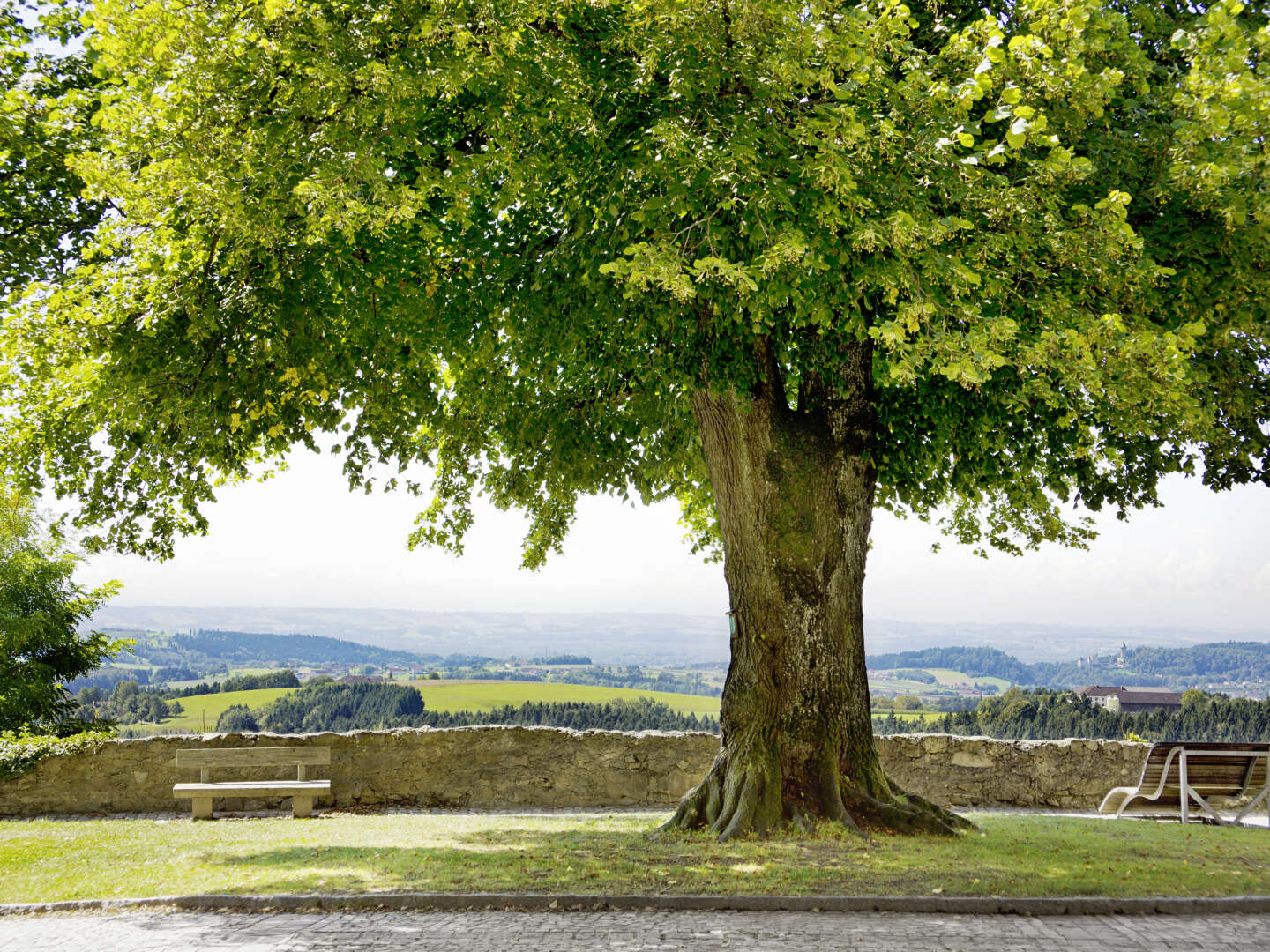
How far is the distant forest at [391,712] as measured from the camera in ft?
58.9

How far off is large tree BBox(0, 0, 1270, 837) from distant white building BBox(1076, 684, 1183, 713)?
24.2 ft

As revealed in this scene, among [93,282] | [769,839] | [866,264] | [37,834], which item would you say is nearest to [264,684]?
[37,834]

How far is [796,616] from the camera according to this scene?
947 centimetres

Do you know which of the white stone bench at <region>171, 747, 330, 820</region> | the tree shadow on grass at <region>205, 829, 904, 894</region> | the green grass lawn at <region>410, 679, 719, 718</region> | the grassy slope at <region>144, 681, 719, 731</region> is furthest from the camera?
the green grass lawn at <region>410, 679, 719, 718</region>

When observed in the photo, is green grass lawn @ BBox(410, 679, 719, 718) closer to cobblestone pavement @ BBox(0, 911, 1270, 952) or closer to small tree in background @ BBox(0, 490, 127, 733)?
small tree in background @ BBox(0, 490, 127, 733)

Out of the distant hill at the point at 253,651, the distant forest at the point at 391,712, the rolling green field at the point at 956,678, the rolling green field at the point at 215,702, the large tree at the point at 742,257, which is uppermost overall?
the large tree at the point at 742,257

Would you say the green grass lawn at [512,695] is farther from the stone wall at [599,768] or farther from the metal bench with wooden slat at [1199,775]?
the metal bench with wooden slat at [1199,775]

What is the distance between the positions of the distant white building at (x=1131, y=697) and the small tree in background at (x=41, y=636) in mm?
17385

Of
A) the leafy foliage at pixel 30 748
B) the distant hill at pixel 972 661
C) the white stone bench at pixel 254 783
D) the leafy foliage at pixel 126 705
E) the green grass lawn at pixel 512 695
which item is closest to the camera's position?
the white stone bench at pixel 254 783

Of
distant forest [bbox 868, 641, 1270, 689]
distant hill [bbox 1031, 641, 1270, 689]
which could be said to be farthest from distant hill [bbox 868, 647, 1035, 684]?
distant hill [bbox 1031, 641, 1270, 689]

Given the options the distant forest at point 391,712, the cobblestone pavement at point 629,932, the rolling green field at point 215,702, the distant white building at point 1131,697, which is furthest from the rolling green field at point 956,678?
the cobblestone pavement at point 629,932

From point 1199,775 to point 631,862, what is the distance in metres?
7.07

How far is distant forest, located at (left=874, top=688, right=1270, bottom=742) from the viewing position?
49.6 feet

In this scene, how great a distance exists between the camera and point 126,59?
7617 mm
